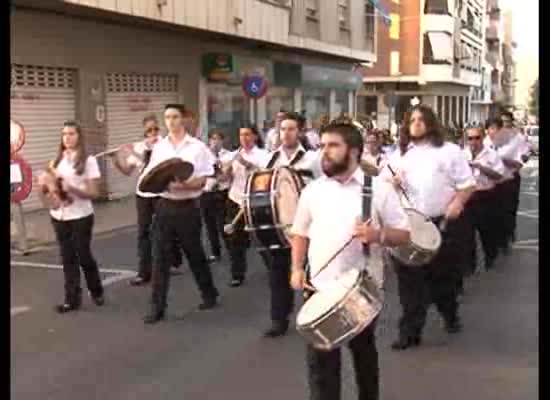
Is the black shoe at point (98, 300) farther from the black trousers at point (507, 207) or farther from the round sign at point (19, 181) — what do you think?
the black trousers at point (507, 207)

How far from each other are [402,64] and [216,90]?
34.2 m

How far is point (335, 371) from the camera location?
4.51 metres

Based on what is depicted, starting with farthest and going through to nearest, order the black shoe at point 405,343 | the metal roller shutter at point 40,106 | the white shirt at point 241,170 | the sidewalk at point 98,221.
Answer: the metal roller shutter at point 40,106 → the sidewalk at point 98,221 → the white shirt at point 241,170 → the black shoe at point 405,343

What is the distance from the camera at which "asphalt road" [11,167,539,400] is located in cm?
552

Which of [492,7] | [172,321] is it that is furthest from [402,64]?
[172,321]

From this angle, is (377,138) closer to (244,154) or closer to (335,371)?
(244,154)

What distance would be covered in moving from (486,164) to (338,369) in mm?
5841

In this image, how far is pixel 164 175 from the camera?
7074mm

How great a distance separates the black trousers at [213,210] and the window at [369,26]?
2511cm

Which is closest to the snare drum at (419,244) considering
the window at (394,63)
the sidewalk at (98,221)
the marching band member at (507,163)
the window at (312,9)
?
the marching band member at (507,163)

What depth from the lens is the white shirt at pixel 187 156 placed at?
291 inches

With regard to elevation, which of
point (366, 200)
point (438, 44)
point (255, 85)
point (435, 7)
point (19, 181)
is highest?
point (435, 7)

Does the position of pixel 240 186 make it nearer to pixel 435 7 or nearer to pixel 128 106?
pixel 128 106

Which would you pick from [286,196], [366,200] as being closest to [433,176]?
[286,196]
